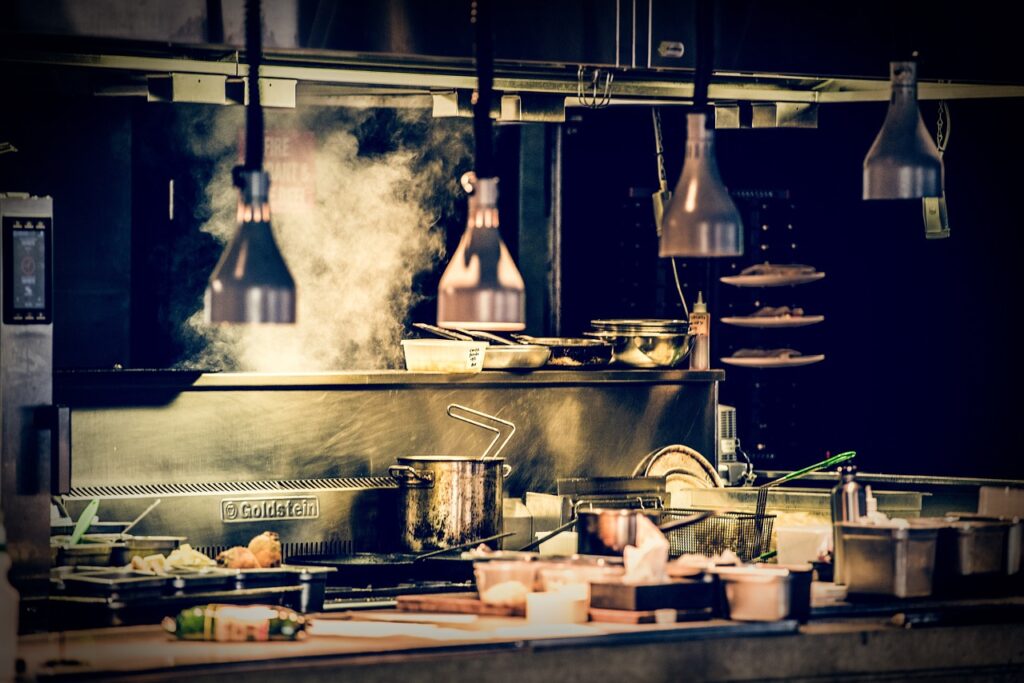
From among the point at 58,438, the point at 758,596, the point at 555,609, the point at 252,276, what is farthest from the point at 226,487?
the point at 758,596

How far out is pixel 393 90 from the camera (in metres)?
5.95

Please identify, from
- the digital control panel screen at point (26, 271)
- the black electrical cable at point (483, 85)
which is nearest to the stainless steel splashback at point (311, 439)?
the digital control panel screen at point (26, 271)

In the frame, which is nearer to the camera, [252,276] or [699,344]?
[252,276]

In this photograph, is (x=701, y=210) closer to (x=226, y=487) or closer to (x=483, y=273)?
(x=483, y=273)

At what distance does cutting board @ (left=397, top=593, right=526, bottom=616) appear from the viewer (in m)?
4.26

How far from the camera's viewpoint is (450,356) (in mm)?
5590

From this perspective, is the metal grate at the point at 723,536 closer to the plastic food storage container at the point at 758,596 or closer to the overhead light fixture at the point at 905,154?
the plastic food storage container at the point at 758,596

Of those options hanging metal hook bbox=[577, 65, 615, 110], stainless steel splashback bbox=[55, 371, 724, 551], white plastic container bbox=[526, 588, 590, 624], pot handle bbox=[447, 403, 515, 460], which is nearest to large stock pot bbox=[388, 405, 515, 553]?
stainless steel splashback bbox=[55, 371, 724, 551]

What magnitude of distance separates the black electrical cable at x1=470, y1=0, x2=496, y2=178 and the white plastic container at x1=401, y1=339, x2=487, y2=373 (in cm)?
154

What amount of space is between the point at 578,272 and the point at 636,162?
60 centimetres

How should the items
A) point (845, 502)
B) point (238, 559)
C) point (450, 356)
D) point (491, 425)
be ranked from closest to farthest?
1. point (238, 559)
2. point (845, 502)
3. point (450, 356)
4. point (491, 425)

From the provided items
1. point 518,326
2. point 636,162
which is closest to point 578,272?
point 636,162

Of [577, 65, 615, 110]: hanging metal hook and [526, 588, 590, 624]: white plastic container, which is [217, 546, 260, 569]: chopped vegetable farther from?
[577, 65, 615, 110]: hanging metal hook

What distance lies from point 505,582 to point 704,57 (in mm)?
1508
